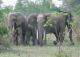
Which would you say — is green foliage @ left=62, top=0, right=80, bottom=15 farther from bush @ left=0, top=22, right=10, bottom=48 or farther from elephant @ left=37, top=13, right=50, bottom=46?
bush @ left=0, top=22, right=10, bottom=48

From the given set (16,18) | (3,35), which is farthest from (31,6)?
(3,35)

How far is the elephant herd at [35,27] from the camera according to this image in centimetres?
2111

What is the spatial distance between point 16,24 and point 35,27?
1105 mm

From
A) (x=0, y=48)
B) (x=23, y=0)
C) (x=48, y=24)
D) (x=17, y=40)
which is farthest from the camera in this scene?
(x=23, y=0)

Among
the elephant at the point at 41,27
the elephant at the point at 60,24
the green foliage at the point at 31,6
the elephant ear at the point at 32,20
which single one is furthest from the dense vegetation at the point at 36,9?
the elephant ear at the point at 32,20

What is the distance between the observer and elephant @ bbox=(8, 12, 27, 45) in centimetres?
2103

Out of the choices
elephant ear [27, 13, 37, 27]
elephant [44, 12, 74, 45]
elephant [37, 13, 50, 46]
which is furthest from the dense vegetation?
elephant ear [27, 13, 37, 27]

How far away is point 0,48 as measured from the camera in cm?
1666

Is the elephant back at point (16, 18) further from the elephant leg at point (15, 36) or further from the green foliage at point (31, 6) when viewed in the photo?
the green foliage at point (31, 6)

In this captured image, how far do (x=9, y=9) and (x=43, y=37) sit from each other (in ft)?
14.2

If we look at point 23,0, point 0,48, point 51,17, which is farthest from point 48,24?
point 23,0

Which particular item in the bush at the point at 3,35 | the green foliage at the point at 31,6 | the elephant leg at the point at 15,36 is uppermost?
the bush at the point at 3,35

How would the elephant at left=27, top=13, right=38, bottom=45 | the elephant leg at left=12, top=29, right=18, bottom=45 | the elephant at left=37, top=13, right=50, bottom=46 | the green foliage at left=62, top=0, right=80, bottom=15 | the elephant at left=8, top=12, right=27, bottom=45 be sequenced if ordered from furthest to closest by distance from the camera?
the green foliage at left=62, top=0, right=80, bottom=15 < the elephant at left=27, top=13, right=38, bottom=45 < the elephant at left=37, top=13, right=50, bottom=46 < the elephant at left=8, top=12, right=27, bottom=45 < the elephant leg at left=12, top=29, right=18, bottom=45

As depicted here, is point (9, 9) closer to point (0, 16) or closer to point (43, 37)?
point (0, 16)
